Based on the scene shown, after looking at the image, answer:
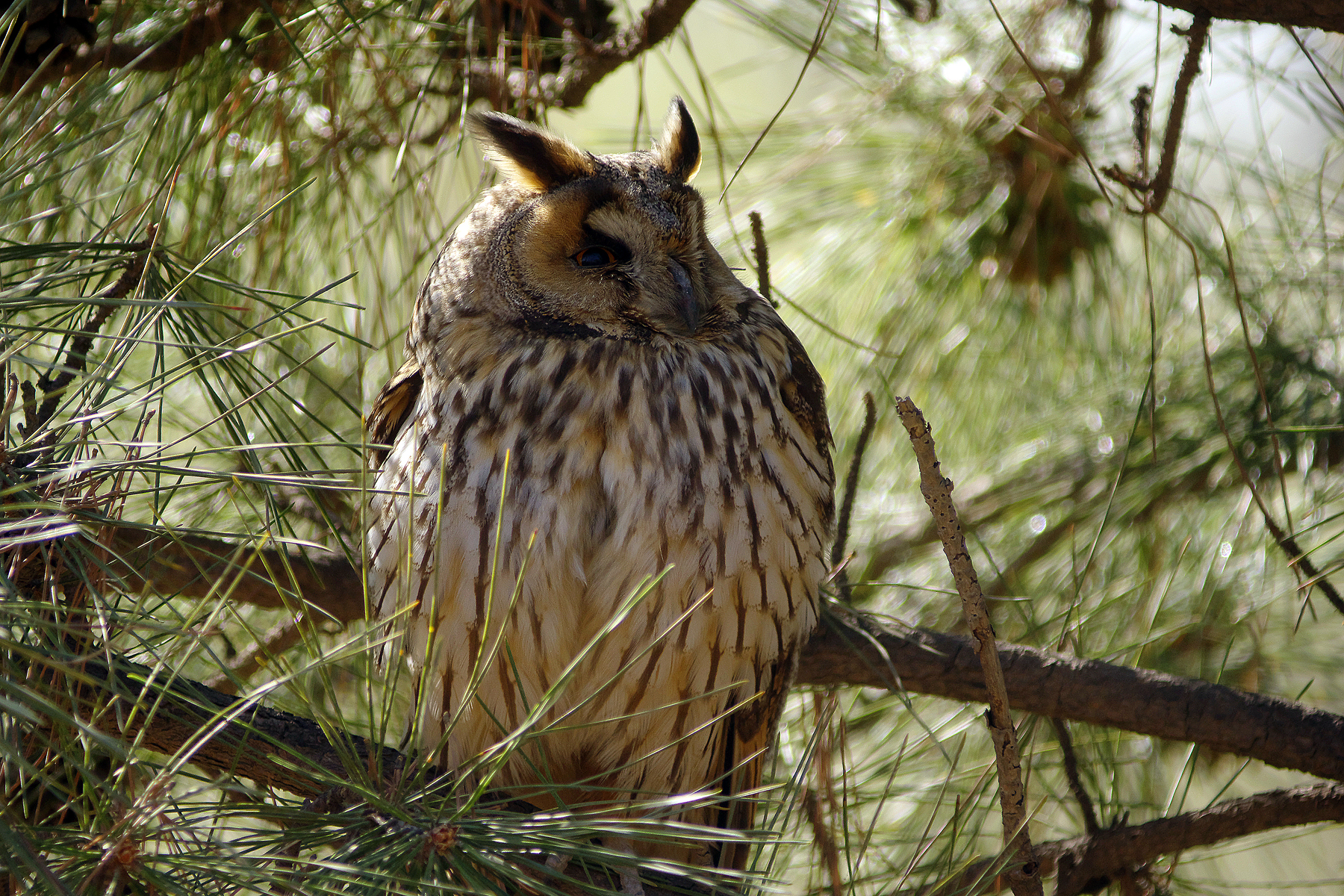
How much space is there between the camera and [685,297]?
58.4 inches

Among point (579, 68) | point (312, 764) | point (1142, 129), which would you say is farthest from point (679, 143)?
point (312, 764)

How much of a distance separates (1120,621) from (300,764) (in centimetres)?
140

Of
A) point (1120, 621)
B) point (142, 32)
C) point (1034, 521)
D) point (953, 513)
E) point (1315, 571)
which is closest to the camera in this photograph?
point (953, 513)

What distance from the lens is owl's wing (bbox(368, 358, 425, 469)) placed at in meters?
1.57

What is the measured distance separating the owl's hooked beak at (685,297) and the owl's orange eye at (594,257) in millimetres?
84

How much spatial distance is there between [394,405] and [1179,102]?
106 centimetres

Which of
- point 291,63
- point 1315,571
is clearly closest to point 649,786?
point 1315,571

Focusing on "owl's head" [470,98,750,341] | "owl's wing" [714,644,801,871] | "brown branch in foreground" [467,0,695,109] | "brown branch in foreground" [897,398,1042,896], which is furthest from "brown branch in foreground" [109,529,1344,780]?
"brown branch in foreground" [467,0,695,109]

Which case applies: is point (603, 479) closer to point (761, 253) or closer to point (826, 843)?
point (761, 253)

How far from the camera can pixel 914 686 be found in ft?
5.03

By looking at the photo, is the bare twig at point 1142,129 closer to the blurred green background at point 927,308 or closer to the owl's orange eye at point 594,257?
the blurred green background at point 927,308

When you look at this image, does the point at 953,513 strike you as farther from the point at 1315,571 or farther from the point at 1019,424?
the point at 1019,424

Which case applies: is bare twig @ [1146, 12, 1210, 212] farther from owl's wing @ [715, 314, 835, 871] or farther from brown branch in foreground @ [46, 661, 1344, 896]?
brown branch in foreground @ [46, 661, 1344, 896]

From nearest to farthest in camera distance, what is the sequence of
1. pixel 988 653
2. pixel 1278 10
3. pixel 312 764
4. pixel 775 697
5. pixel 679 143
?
pixel 312 764
pixel 988 653
pixel 1278 10
pixel 775 697
pixel 679 143
